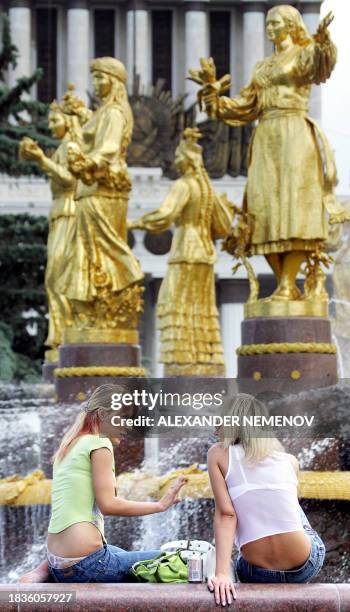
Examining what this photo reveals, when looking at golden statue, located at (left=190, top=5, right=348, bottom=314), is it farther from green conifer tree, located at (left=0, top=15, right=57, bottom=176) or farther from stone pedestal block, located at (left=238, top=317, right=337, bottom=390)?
green conifer tree, located at (left=0, top=15, right=57, bottom=176)

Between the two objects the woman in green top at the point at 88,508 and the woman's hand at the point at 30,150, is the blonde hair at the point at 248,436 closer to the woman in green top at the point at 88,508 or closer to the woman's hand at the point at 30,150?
the woman in green top at the point at 88,508

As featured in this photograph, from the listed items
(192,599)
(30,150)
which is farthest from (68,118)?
(192,599)

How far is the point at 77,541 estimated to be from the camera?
4629 millimetres

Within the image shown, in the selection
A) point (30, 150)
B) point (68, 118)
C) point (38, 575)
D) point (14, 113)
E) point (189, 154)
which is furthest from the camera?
point (14, 113)

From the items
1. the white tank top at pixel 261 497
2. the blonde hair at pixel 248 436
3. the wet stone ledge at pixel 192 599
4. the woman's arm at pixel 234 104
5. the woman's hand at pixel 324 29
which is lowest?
the wet stone ledge at pixel 192 599

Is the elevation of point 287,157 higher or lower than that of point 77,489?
higher

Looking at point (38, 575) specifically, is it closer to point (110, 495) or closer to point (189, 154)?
point (110, 495)

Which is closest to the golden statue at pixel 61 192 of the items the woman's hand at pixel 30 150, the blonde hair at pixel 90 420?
the woman's hand at pixel 30 150

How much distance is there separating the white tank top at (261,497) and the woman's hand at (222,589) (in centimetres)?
27

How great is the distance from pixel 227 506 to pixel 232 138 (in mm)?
35301

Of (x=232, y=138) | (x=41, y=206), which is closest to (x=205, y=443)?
(x=41, y=206)

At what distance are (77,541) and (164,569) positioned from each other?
0.34 meters

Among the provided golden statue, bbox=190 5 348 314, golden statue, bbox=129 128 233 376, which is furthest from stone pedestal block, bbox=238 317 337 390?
golden statue, bbox=129 128 233 376

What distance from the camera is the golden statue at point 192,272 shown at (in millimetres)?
12461
